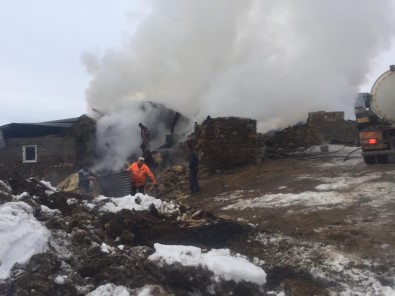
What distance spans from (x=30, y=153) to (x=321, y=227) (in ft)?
49.7

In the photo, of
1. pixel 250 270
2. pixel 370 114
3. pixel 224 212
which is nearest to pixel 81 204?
pixel 224 212

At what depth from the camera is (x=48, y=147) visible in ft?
59.1

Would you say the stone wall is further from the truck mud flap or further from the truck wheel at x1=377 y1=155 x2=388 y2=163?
the truck wheel at x1=377 y1=155 x2=388 y2=163

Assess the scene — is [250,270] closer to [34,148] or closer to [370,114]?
[370,114]

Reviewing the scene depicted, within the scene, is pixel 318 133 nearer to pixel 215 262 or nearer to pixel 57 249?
pixel 215 262

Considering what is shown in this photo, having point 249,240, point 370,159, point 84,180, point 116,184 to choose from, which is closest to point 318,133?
point 370,159

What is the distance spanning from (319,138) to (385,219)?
962 cm

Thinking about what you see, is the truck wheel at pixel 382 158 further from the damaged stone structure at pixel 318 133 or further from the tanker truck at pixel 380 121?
the damaged stone structure at pixel 318 133

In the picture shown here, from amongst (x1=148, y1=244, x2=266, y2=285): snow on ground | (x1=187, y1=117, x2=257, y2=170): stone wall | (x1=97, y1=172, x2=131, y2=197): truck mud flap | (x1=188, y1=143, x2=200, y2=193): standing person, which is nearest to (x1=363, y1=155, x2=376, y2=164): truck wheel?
(x1=187, y1=117, x2=257, y2=170): stone wall

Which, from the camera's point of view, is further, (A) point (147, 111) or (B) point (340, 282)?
(A) point (147, 111)

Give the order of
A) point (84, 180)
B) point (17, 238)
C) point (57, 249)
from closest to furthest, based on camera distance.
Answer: point (17, 238), point (57, 249), point (84, 180)

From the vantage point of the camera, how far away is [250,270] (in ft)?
13.0

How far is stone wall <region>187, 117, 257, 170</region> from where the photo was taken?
12.3 m

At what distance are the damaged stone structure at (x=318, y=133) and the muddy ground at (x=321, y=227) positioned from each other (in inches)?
177
